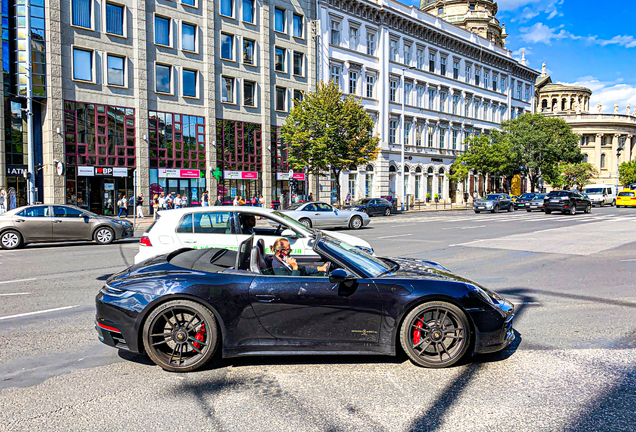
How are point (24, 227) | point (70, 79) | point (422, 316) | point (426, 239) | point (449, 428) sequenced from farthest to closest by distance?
1. point (70, 79)
2. point (426, 239)
3. point (24, 227)
4. point (422, 316)
5. point (449, 428)

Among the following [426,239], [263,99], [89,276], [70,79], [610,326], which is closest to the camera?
[610,326]

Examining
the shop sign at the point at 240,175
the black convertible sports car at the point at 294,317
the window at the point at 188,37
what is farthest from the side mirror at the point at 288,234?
the window at the point at 188,37

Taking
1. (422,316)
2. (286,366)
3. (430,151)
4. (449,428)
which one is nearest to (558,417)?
(449,428)

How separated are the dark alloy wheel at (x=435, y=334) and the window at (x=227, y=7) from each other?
35.5 m

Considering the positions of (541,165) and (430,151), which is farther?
(541,165)

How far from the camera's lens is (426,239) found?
16219mm

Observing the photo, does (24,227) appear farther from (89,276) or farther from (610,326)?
(610,326)

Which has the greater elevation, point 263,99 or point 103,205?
point 263,99

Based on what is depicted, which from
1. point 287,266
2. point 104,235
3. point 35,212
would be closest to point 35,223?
point 35,212

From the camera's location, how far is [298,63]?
3997cm

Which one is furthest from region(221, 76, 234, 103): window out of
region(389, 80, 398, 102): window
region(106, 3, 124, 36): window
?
region(389, 80, 398, 102): window

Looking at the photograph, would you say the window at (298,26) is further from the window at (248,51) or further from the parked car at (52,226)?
the parked car at (52,226)

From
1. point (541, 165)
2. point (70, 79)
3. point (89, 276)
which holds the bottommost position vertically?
point (89, 276)

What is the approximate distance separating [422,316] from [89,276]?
747 cm
